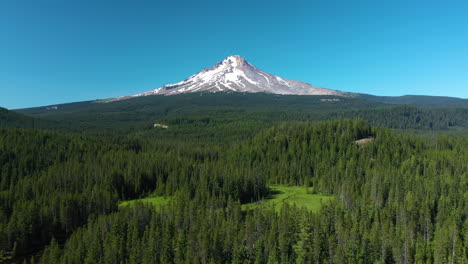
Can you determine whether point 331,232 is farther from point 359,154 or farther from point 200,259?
point 359,154

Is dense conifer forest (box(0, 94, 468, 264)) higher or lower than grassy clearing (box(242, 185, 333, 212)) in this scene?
higher

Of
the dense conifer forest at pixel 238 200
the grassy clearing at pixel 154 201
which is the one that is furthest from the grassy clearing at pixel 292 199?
the grassy clearing at pixel 154 201

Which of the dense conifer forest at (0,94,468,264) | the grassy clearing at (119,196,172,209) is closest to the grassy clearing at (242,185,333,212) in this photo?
the dense conifer forest at (0,94,468,264)

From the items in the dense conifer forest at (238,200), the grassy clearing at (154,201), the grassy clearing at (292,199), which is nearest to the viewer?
the dense conifer forest at (238,200)

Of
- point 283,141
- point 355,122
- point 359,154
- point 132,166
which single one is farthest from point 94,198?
point 355,122

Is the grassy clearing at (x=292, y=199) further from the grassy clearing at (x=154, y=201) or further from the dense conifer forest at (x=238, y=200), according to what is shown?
the grassy clearing at (x=154, y=201)

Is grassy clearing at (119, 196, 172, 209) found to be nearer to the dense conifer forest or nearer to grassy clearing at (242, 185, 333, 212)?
the dense conifer forest

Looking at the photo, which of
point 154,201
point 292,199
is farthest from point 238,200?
point 154,201
